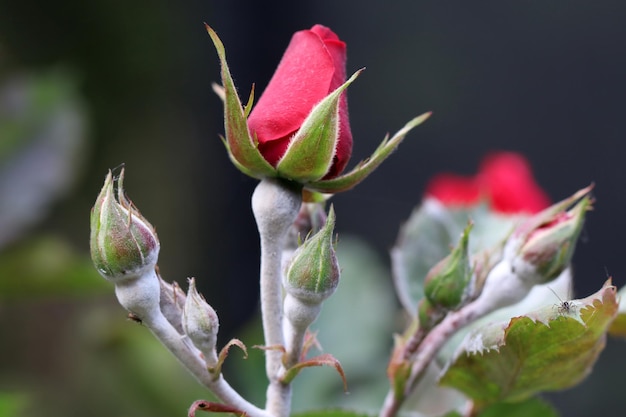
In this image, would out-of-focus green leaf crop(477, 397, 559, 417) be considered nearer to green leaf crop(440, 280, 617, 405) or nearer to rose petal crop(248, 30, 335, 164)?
green leaf crop(440, 280, 617, 405)

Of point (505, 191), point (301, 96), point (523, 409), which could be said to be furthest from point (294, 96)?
point (505, 191)

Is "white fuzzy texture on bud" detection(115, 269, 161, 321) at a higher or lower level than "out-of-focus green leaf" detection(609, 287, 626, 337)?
higher

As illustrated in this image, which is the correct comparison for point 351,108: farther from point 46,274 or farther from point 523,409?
point 523,409

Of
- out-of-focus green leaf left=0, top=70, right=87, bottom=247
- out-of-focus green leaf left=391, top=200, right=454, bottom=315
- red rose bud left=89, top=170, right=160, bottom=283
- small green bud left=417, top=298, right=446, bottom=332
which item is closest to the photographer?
red rose bud left=89, top=170, right=160, bottom=283

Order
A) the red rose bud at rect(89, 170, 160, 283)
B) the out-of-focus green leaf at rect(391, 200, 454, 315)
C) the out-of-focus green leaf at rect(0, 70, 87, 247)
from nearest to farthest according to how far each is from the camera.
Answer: the red rose bud at rect(89, 170, 160, 283) < the out-of-focus green leaf at rect(391, 200, 454, 315) < the out-of-focus green leaf at rect(0, 70, 87, 247)

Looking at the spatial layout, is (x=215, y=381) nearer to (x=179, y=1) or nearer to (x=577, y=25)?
(x=577, y=25)

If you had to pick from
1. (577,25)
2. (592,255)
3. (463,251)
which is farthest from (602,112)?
(463,251)

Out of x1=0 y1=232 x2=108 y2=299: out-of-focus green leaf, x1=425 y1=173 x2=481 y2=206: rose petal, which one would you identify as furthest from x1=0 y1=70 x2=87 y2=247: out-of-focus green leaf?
x1=425 y1=173 x2=481 y2=206: rose petal

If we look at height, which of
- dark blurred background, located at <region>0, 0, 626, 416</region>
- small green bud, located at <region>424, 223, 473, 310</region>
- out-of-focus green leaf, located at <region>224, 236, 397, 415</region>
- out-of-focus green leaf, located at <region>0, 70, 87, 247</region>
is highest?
small green bud, located at <region>424, 223, 473, 310</region>
